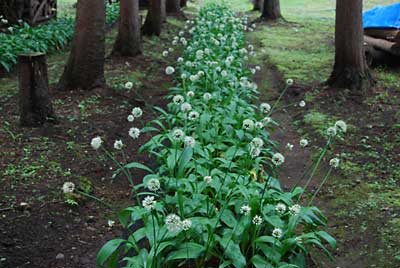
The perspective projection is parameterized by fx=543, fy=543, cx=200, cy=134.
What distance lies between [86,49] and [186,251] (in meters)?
5.98

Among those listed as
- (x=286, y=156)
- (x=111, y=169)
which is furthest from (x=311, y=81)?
(x=111, y=169)

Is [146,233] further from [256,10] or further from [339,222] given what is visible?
[256,10]

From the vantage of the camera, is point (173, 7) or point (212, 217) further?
point (173, 7)

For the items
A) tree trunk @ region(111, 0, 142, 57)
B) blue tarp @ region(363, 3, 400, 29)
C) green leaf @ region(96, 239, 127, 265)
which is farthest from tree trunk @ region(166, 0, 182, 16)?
green leaf @ region(96, 239, 127, 265)

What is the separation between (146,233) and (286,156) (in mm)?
3772

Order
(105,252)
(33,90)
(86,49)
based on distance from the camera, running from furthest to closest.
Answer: (86,49), (33,90), (105,252)

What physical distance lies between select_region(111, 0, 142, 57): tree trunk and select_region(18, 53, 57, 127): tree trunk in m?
4.81

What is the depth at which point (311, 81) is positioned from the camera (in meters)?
10.8

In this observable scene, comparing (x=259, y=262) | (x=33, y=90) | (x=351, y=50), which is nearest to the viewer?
(x=259, y=262)

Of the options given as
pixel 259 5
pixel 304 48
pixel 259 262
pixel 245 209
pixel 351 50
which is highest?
pixel 351 50

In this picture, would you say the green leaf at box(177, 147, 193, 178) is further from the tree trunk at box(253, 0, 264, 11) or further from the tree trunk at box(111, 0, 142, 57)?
the tree trunk at box(253, 0, 264, 11)

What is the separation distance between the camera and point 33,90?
696 centimetres

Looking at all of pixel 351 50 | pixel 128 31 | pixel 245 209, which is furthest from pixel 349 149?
pixel 128 31

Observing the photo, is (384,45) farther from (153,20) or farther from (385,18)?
(153,20)
